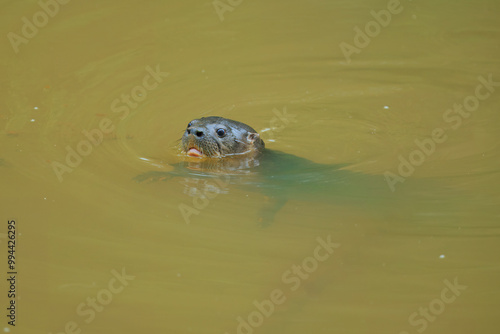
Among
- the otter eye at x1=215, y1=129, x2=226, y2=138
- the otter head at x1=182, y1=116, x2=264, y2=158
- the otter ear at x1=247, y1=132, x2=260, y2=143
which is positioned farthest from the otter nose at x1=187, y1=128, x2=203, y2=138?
the otter ear at x1=247, y1=132, x2=260, y2=143

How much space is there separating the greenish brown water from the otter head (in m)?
0.27

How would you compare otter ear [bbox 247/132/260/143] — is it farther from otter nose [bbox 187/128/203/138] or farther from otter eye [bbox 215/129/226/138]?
otter nose [bbox 187/128/203/138]

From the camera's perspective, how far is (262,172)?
20.7 ft

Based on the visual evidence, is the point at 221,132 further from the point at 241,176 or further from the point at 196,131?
the point at 241,176

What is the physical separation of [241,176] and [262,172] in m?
0.23

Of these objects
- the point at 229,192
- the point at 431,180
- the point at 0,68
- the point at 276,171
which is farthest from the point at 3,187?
the point at 431,180

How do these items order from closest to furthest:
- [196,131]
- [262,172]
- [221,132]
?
[262,172] → [196,131] → [221,132]

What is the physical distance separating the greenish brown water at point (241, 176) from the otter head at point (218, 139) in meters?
0.27

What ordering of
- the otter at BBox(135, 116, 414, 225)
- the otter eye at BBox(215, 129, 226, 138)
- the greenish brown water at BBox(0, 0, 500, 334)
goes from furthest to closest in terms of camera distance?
1. the otter eye at BBox(215, 129, 226, 138)
2. the otter at BBox(135, 116, 414, 225)
3. the greenish brown water at BBox(0, 0, 500, 334)

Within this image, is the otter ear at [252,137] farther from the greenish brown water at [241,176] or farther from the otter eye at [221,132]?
the greenish brown water at [241,176]

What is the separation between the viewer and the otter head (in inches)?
260

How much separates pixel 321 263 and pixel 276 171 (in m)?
1.79

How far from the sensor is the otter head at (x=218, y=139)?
6602mm

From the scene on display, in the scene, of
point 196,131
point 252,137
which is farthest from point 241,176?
point 252,137
